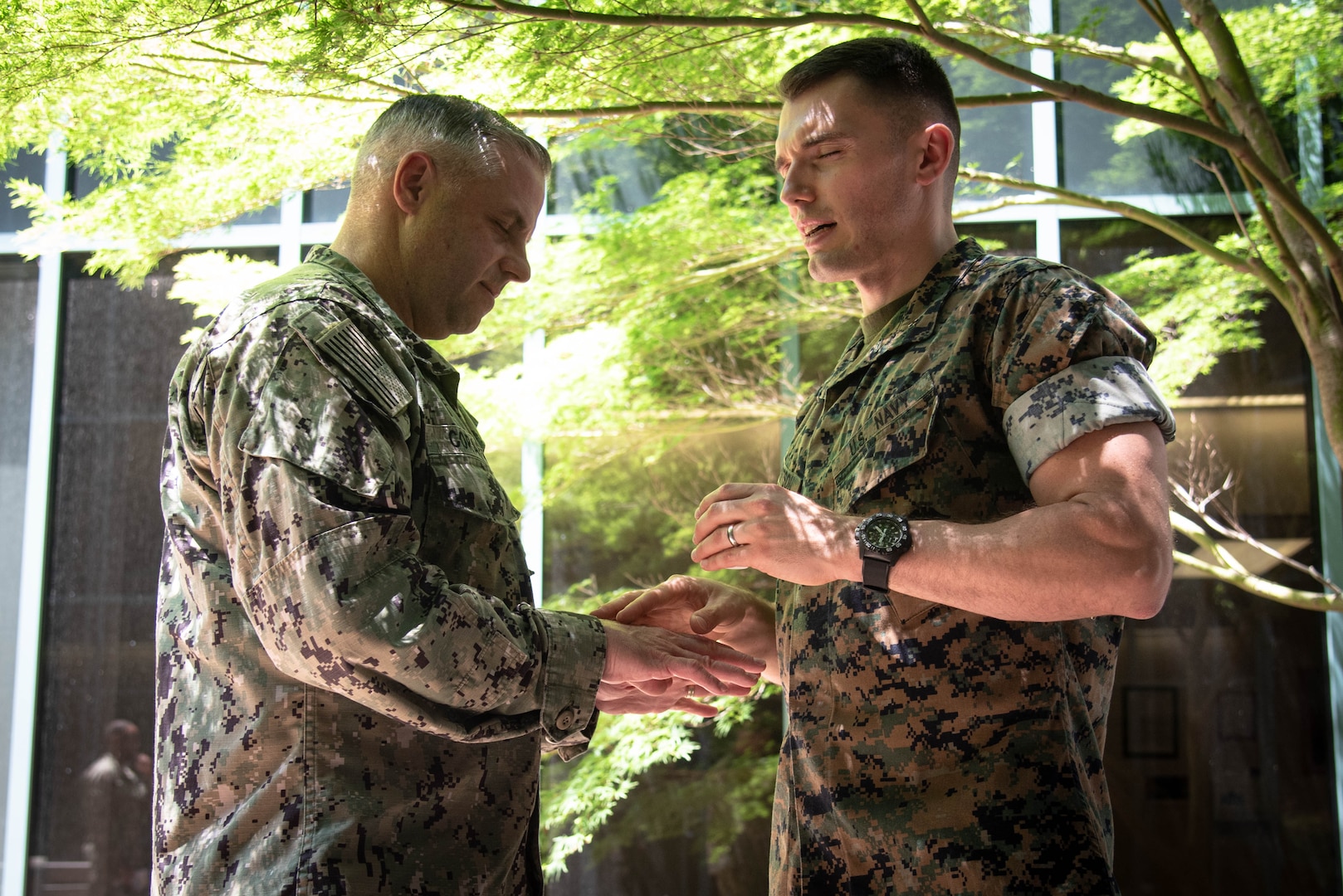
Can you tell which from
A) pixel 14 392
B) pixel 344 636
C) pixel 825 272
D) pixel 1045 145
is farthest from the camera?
pixel 14 392

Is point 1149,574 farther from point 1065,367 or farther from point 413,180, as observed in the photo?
point 413,180

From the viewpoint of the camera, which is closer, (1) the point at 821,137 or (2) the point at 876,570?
(2) the point at 876,570

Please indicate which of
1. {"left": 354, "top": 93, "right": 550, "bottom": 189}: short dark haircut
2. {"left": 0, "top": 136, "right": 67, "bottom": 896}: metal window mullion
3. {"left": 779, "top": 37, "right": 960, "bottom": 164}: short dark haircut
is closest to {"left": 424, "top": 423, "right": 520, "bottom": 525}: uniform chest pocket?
{"left": 354, "top": 93, "right": 550, "bottom": 189}: short dark haircut

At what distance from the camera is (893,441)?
173 cm

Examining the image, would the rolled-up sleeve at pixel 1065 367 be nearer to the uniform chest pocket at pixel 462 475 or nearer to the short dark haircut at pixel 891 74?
the short dark haircut at pixel 891 74

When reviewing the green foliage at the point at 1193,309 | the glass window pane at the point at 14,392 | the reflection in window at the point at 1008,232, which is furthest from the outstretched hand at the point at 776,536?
the glass window pane at the point at 14,392

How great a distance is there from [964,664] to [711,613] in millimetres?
658

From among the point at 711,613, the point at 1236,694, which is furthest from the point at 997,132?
the point at 711,613

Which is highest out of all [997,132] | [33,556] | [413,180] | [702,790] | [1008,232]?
[997,132]

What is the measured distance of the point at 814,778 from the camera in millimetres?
1733

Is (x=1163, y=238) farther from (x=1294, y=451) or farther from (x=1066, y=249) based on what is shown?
(x=1294, y=451)

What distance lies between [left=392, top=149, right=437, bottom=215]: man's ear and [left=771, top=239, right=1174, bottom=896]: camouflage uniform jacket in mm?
880

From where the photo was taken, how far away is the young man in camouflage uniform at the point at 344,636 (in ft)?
4.68

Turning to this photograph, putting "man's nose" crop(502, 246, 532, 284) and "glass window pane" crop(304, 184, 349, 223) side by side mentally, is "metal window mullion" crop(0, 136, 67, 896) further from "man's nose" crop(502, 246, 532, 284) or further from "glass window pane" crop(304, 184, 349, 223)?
"man's nose" crop(502, 246, 532, 284)
